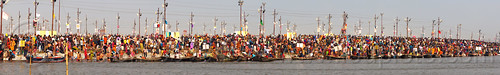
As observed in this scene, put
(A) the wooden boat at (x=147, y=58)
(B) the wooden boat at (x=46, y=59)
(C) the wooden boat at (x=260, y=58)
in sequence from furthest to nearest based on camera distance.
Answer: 1. (C) the wooden boat at (x=260, y=58)
2. (A) the wooden boat at (x=147, y=58)
3. (B) the wooden boat at (x=46, y=59)

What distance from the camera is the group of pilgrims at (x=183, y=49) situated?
57125 mm

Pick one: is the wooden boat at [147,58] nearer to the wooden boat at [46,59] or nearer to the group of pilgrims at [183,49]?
the group of pilgrims at [183,49]

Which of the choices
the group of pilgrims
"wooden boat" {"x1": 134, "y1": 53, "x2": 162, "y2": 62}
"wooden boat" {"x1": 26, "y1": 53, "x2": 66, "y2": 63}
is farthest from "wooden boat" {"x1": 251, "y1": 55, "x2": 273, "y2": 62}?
"wooden boat" {"x1": 26, "y1": 53, "x2": 66, "y2": 63}

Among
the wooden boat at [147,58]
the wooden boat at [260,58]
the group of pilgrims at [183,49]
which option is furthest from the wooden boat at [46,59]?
the wooden boat at [260,58]

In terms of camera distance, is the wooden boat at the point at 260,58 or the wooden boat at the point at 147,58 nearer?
the wooden boat at the point at 147,58

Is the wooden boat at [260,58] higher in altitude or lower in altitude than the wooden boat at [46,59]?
lower

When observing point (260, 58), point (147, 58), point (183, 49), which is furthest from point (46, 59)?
point (260, 58)

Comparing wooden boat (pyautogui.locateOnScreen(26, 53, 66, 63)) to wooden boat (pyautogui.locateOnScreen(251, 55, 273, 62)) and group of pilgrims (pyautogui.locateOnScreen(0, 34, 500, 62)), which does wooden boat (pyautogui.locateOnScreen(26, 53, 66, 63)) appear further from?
wooden boat (pyautogui.locateOnScreen(251, 55, 273, 62))

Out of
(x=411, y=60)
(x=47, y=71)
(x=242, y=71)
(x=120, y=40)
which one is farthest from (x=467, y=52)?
(x=47, y=71)

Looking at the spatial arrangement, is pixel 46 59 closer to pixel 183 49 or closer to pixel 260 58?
pixel 183 49

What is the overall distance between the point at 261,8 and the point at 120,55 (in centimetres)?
3966

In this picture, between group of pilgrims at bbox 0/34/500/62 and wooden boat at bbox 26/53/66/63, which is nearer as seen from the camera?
wooden boat at bbox 26/53/66/63

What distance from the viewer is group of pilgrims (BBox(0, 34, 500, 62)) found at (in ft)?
187

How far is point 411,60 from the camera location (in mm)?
82312
